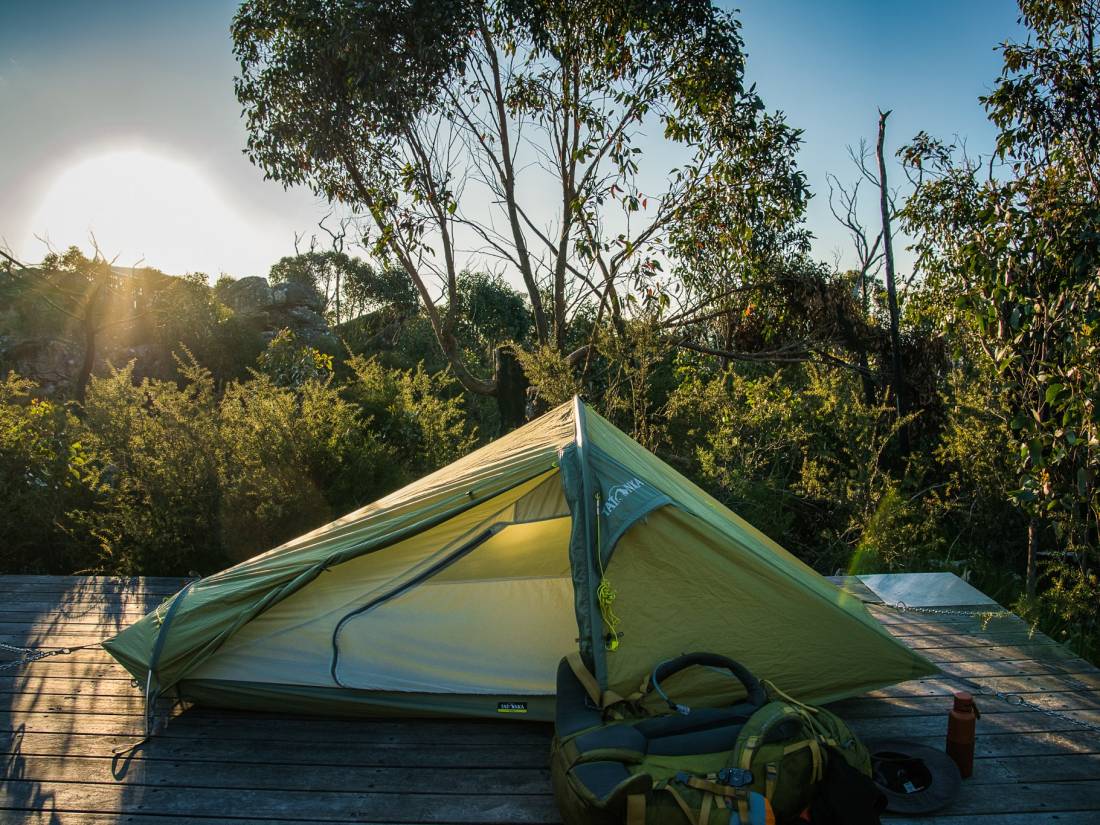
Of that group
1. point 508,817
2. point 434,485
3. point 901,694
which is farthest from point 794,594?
point 434,485

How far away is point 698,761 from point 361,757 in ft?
3.78

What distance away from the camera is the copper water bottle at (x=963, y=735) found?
2.29m

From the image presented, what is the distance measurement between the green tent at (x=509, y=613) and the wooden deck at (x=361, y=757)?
0.14m

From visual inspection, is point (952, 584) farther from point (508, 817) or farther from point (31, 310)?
point (31, 310)

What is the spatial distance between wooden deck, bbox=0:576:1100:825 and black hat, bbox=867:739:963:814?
46mm

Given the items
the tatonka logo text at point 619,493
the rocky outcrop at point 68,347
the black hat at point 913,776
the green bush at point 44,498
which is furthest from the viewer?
the rocky outcrop at point 68,347

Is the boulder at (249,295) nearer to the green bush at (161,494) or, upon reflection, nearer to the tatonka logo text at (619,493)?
the green bush at (161,494)

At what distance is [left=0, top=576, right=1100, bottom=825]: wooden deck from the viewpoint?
2.17 metres

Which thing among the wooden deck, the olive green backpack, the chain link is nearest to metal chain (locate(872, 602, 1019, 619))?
the chain link

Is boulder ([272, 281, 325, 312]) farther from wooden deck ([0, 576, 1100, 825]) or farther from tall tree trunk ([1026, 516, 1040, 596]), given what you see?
tall tree trunk ([1026, 516, 1040, 596])

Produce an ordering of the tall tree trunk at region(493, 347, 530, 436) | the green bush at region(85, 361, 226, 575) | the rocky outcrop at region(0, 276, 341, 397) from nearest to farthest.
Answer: the green bush at region(85, 361, 226, 575) → the tall tree trunk at region(493, 347, 530, 436) → the rocky outcrop at region(0, 276, 341, 397)

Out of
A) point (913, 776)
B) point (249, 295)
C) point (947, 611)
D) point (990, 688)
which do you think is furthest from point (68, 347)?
point (913, 776)

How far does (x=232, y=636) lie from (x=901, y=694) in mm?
2524

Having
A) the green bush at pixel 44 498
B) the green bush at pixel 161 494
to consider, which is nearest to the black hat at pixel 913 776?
the green bush at pixel 161 494
